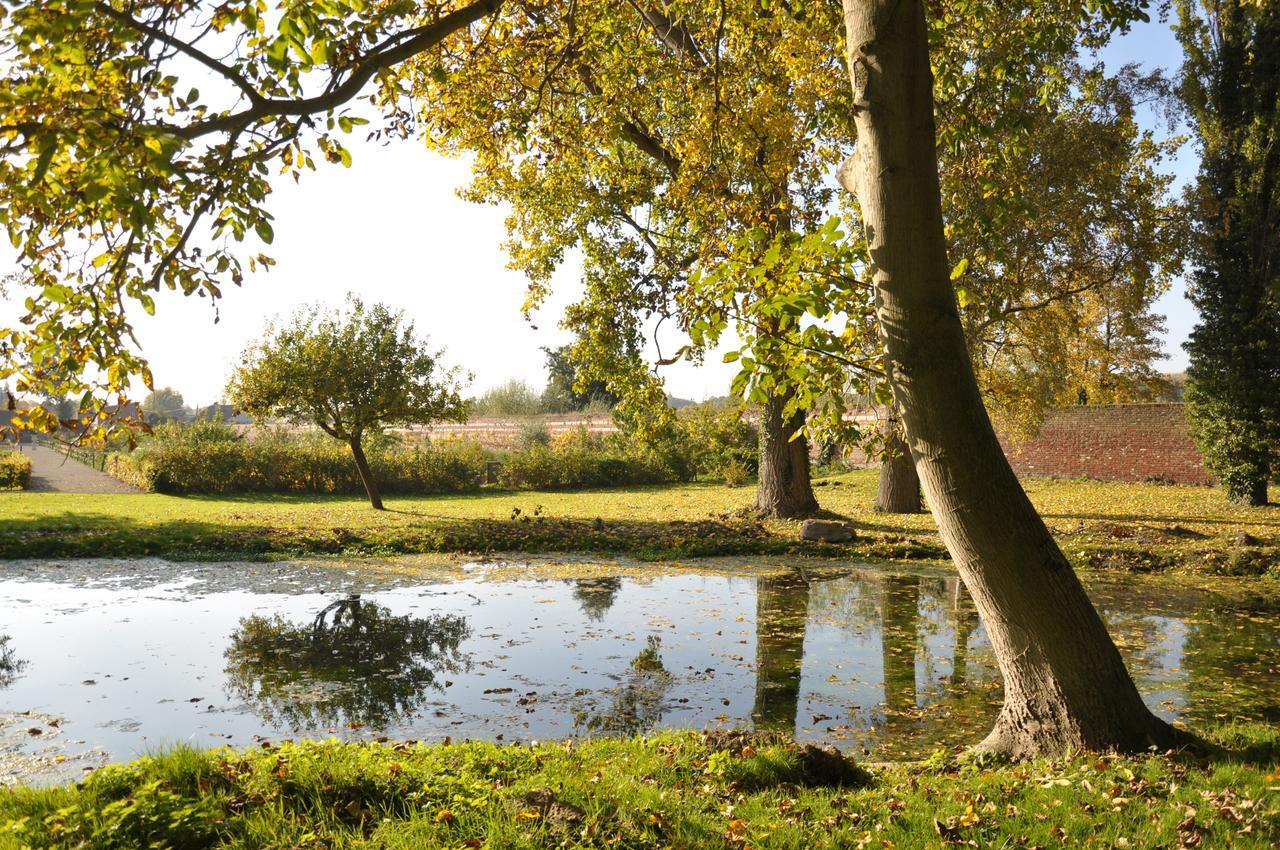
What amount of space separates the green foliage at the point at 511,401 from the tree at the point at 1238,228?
3716cm

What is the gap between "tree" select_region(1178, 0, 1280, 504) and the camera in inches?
736

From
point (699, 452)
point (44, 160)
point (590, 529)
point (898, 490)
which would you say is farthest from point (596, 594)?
point (699, 452)

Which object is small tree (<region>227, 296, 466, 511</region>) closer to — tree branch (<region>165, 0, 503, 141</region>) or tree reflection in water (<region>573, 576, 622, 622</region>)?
tree reflection in water (<region>573, 576, 622, 622</region>)

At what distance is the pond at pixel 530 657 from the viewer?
5.99 meters

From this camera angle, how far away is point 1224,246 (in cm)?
1936

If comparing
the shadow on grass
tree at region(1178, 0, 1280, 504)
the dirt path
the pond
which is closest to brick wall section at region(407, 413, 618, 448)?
the dirt path

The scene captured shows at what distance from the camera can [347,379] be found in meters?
20.1

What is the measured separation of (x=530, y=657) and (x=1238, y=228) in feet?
62.4

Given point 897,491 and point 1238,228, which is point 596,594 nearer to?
point 897,491

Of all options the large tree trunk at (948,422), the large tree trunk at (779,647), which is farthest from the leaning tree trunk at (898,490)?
the large tree trunk at (948,422)

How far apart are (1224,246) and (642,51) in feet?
53.6

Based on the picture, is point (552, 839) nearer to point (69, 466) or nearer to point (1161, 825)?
point (1161, 825)

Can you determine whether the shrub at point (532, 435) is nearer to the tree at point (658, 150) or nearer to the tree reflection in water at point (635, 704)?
the tree at point (658, 150)

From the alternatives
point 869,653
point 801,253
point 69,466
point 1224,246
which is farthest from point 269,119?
point 69,466
